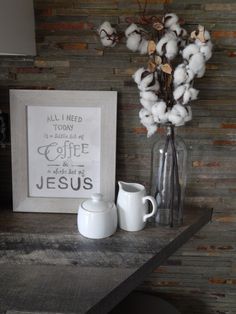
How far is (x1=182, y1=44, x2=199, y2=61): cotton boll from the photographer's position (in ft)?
3.26

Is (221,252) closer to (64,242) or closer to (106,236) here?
(106,236)

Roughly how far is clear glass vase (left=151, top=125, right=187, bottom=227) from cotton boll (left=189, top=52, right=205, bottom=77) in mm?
203

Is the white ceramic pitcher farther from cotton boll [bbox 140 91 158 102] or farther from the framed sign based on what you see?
cotton boll [bbox 140 91 158 102]

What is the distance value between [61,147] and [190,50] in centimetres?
52

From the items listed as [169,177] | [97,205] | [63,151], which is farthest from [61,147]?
[169,177]

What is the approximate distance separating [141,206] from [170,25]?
1.80 feet

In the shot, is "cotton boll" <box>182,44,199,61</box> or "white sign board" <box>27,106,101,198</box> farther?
"white sign board" <box>27,106,101,198</box>

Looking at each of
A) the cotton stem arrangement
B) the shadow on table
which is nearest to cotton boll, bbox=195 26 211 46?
the cotton stem arrangement

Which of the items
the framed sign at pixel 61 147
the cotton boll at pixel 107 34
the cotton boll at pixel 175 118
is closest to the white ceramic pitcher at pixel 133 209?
the framed sign at pixel 61 147

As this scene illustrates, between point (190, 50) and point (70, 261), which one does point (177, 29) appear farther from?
point (70, 261)

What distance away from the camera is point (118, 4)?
1.12 metres

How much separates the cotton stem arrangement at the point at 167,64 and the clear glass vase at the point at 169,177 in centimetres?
9

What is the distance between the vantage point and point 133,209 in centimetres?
109

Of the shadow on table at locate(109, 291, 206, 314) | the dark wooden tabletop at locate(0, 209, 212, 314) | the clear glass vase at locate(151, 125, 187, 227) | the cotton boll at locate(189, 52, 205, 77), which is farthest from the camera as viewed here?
the shadow on table at locate(109, 291, 206, 314)
